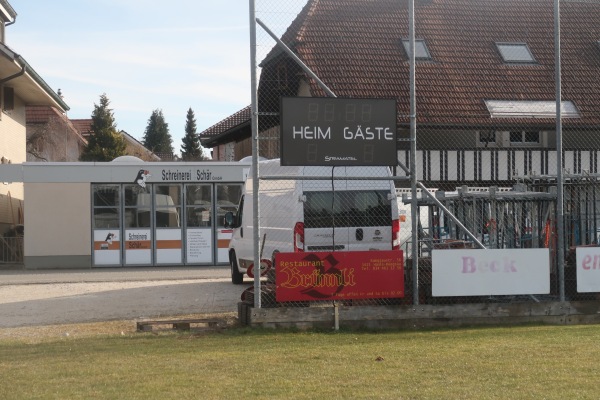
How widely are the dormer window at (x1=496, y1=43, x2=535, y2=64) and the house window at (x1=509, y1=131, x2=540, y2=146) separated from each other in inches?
104

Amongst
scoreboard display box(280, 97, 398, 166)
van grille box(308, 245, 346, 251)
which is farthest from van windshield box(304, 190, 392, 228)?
scoreboard display box(280, 97, 398, 166)

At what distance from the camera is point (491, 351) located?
33.8ft

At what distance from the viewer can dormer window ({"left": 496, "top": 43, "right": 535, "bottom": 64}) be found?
29625mm

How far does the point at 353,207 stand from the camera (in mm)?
15633

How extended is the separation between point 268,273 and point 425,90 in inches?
622

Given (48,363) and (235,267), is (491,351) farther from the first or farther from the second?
(235,267)

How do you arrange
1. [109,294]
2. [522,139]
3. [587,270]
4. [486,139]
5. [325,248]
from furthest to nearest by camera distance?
[522,139] → [486,139] → [109,294] → [325,248] → [587,270]

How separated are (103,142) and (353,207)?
51.2m

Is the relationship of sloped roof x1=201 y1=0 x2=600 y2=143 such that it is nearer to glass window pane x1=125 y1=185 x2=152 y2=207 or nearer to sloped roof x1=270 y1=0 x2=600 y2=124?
sloped roof x1=270 y1=0 x2=600 y2=124

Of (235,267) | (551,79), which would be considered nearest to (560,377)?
(235,267)

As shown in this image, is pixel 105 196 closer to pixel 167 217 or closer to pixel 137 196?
pixel 137 196

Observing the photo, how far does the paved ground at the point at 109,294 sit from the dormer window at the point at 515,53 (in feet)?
37.7

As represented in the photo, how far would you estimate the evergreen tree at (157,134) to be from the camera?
4414 inches

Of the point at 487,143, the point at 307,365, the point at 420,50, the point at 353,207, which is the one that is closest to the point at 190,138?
the point at 420,50
